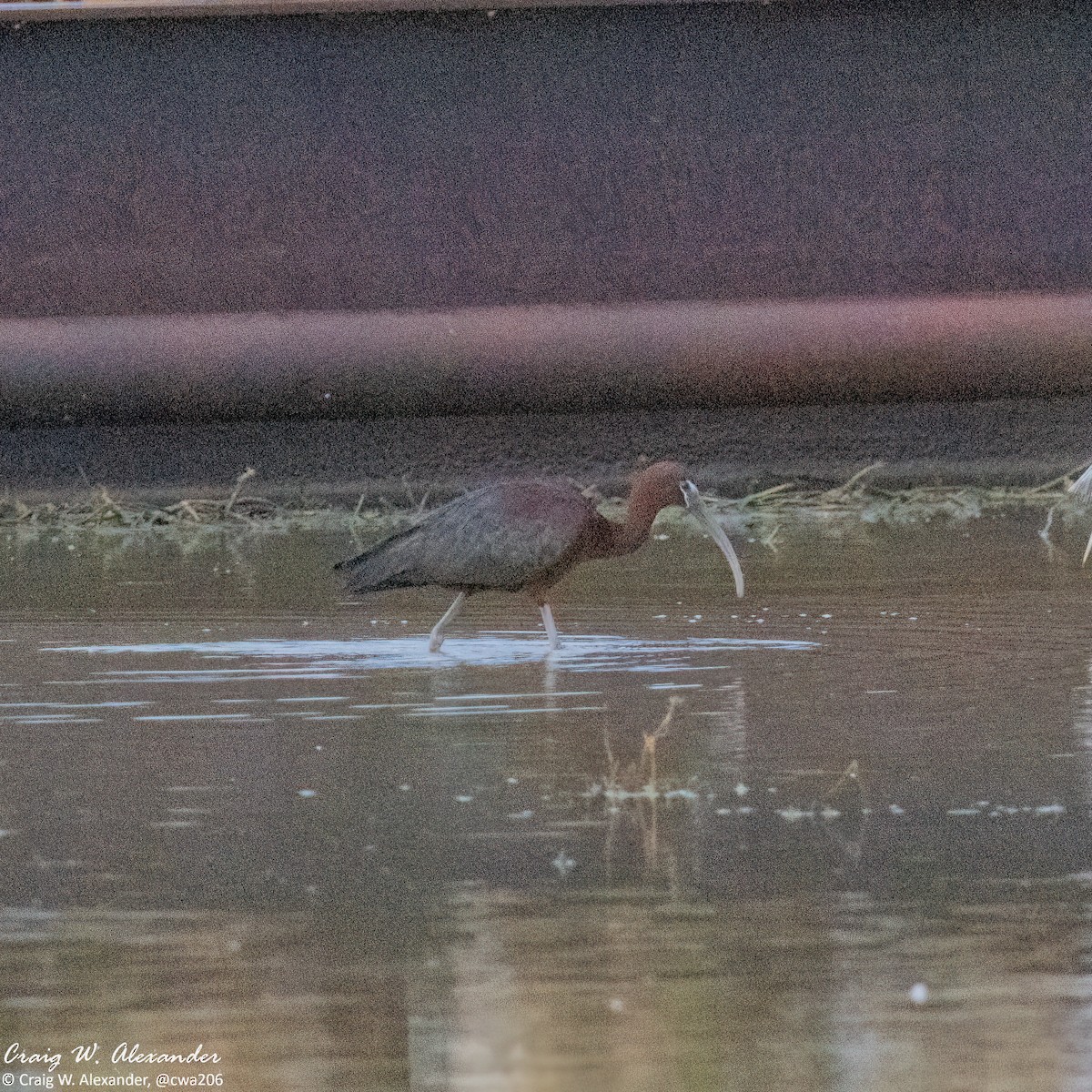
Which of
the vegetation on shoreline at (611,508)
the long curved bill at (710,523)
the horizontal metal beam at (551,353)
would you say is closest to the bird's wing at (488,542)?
the long curved bill at (710,523)

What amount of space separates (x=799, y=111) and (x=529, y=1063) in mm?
7242

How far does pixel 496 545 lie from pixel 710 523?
2.70 feet

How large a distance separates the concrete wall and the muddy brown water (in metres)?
3.29

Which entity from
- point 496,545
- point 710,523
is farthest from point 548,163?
point 496,545

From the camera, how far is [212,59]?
9188 millimetres

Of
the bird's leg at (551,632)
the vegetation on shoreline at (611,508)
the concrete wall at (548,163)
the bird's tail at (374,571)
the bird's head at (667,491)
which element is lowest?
the vegetation on shoreline at (611,508)

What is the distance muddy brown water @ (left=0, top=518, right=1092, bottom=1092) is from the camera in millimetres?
2500

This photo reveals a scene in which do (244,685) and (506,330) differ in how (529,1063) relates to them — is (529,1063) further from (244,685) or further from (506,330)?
(506,330)

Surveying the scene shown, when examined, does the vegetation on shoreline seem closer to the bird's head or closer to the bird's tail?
the bird's head

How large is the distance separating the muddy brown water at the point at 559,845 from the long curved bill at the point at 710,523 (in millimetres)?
115

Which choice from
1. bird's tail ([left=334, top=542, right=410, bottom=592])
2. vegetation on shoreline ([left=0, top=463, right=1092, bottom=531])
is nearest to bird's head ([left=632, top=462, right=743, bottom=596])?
bird's tail ([left=334, top=542, right=410, bottom=592])

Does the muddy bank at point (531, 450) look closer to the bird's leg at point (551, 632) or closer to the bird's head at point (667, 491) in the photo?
the bird's head at point (667, 491)

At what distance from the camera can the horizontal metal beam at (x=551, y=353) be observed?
8969 millimetres

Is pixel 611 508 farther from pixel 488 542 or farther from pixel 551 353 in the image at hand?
pixel 488 542
